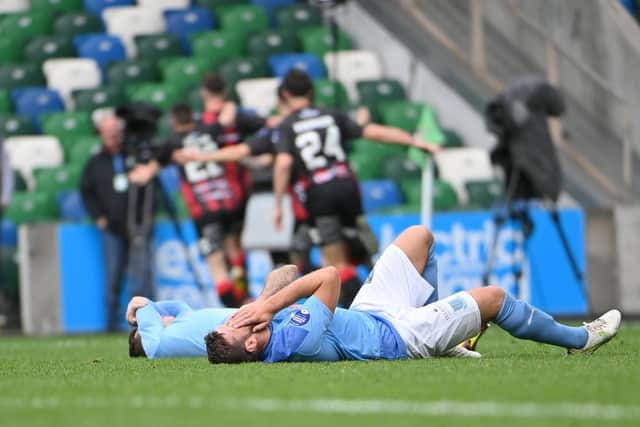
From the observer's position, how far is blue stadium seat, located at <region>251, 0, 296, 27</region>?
1934 cm

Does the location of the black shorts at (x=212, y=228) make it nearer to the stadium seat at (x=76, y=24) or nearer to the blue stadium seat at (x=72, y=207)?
the blue stadium seat at (x=72, y=207)

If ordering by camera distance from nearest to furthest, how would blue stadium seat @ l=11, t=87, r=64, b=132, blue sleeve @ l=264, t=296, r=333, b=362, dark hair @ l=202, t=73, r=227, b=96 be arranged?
1. blue sleeve @ l=264, t=296, r=333, b=362
2. dark hair @ l=202, t=73, r=227, b=96
3. blue stadium seat @ l=11, t=87, r=64, b=132

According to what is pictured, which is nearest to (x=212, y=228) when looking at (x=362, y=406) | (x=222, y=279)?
(x=222, y=279)

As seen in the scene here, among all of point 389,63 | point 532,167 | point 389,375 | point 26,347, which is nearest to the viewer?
point 389,375

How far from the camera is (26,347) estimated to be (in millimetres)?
12164

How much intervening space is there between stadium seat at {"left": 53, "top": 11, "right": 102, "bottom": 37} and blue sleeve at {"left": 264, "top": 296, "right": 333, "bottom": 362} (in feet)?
43.2

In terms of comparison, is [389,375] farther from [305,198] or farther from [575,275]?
[575,275]

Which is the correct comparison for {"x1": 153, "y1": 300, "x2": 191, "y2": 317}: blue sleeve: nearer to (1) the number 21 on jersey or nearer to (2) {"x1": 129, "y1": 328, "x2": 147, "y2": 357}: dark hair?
(2) {"x1": 129, "y1": 328, "x2": 147, "y2": 357}: dark hair

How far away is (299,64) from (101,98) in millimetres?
2446

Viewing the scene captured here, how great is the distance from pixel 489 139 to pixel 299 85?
171 inches

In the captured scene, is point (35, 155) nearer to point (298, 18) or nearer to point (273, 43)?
point (273, 43)

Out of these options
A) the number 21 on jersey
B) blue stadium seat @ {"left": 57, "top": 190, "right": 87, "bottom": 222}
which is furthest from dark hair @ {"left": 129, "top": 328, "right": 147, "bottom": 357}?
blue stadium seat @ {"left": 57, "top": 190, "right": 87, "bottom": 222}

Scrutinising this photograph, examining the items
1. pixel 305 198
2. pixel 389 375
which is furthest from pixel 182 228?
pixel 389 375

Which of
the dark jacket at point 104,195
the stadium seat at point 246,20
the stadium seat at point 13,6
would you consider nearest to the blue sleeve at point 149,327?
the dark jacket at point 104,195
